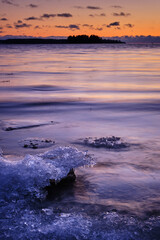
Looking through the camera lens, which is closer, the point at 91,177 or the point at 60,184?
the point at 60,184

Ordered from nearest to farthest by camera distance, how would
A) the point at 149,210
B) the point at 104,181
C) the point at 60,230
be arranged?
the point at 60,230 → the point at 149,210 → the point at 104,181

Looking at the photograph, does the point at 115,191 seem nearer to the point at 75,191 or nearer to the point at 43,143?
the point at 75,191

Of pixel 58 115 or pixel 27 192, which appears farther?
pixel 58 115

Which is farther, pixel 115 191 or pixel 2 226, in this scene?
pixel 115 191

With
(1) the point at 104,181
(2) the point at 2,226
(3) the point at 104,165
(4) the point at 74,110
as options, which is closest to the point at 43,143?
(3) the point at 104,165

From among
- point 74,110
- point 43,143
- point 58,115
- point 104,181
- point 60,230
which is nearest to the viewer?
point 60,230

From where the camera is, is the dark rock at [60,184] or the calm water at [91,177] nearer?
the calm water at [91,177]

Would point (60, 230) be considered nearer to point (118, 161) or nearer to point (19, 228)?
point (19, 228)

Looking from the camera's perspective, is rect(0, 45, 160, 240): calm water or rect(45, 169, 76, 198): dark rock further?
rect(45, 169, 76, 198): dark rock

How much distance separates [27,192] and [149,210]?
1.60m

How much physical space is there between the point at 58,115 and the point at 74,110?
100cm

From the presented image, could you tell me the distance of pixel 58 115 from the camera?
9.84m

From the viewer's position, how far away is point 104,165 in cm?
516

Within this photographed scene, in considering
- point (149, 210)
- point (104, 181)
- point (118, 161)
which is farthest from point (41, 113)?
point (149, 210)
